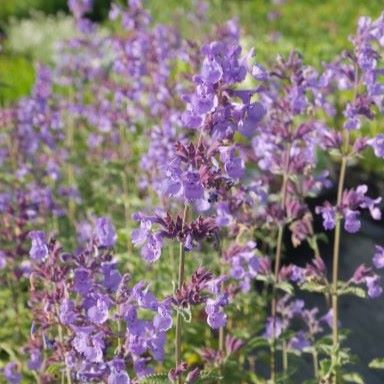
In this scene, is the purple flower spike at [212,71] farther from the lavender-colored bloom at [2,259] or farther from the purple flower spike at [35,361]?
the lavender-colored bloom at [2,259]

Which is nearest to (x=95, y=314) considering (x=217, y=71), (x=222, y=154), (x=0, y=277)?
(x=222, y=154)

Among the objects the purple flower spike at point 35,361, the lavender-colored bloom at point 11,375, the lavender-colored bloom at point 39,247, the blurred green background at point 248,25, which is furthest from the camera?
the blurred green background at point 248,25

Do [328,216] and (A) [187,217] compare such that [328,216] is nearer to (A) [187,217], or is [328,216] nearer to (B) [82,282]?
(A) [187,217]

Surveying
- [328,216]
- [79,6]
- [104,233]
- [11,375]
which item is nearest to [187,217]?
[104,233]

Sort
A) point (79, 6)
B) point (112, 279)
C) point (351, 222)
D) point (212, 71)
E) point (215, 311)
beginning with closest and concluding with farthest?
point (212, 71) → point (215, 311) → point (112, 279) → point (351, 222) → point (79, 6)

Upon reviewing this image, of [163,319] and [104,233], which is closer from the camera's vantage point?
[163,319]

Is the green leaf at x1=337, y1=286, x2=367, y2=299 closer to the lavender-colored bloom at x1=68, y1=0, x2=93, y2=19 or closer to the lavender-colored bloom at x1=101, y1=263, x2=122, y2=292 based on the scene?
the lavender-colored bloom at x1=101, y1=263, x2=122, y2=292

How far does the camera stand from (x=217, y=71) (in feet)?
8.32

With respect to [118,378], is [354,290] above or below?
above

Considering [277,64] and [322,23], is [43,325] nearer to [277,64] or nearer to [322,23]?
[277,64]

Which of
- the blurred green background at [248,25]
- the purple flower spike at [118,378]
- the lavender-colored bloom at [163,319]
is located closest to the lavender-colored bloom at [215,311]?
the lavender-colored bloom at [163,319]

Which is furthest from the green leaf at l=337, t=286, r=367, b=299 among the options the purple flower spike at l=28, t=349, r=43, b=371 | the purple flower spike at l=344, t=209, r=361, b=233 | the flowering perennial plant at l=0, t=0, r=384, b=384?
the purple flower spike at l=28, t=349, r=43, b=371

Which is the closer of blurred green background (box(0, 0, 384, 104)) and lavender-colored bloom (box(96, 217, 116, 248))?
lavender-colored bloom (box(96, 217, 116, 248))

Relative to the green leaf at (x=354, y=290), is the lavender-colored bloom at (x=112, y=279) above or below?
below
